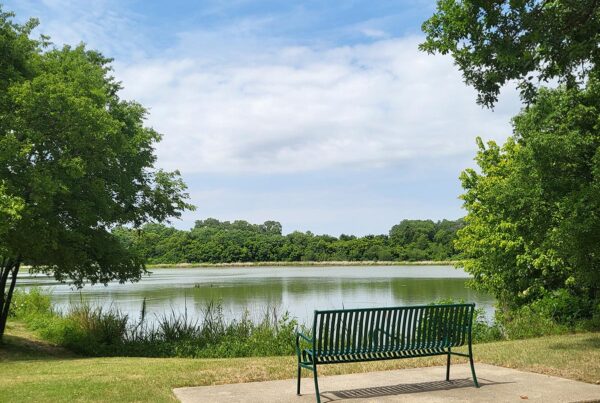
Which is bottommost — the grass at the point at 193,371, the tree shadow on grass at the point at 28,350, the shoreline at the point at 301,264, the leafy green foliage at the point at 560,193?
the tree shadow on grass at the point at 28,350

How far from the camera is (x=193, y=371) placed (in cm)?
753

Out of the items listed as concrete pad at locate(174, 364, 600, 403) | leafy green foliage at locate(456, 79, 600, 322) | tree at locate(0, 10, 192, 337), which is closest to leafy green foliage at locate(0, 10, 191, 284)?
tree at locate(0, 10, 192, 337)

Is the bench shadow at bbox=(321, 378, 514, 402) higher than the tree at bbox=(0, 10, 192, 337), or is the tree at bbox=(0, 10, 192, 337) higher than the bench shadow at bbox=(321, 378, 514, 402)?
the tree at bbox=(0, 10, 192, 337)

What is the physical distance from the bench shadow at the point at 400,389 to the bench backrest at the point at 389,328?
1.46 ft

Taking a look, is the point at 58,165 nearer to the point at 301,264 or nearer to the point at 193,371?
the point at 193,371

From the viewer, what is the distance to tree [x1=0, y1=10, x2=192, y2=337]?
11617 mm

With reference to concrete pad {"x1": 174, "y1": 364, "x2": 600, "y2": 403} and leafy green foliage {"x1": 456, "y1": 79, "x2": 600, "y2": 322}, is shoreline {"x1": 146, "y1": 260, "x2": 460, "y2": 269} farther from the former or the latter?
concrete pad {"x1": 174, "y1": 364, "x2": 600, "y2": 403}

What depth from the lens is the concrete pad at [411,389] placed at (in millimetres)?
5824

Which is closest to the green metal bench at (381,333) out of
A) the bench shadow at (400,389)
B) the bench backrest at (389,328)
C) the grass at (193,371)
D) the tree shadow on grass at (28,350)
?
the bench backrest at (389,328)

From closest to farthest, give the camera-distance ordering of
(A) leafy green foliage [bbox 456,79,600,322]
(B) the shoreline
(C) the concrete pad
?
(C) the concrete pad, (A) leafy green foliage [bbox 456,79,600,322], (B) the shoreline

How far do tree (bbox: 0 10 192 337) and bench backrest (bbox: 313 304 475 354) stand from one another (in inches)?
253


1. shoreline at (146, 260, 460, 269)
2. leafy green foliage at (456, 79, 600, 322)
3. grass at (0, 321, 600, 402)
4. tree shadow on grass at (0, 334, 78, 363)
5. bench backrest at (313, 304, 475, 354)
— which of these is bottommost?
tree shadow on grass at (0, 334, 78, 363)

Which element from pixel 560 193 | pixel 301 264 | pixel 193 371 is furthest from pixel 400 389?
pixel 301 264

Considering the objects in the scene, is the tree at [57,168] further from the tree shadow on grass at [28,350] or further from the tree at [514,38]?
the tree at [514,38]
